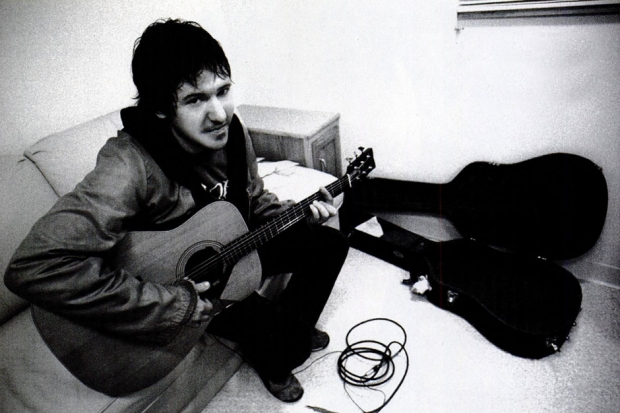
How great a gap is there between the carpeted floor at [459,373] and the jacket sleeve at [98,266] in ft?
2.12

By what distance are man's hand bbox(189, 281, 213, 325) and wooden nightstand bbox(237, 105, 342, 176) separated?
1.11 meters

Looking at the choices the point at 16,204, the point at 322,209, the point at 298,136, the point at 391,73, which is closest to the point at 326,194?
the point at 322,209

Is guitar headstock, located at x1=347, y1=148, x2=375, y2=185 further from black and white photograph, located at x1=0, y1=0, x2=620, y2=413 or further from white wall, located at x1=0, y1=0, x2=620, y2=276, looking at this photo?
white wall, located at x1=0, y1=0, x2=620, y2=276

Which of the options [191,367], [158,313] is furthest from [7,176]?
[191,367]

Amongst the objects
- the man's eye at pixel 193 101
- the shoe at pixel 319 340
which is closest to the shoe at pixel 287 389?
the shoe at pixel 319 340

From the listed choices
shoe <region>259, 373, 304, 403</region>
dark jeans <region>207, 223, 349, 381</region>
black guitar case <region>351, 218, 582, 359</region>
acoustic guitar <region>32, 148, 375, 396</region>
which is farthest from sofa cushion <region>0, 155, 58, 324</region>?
black guitar case <region>351, 218, 582, 359</region>

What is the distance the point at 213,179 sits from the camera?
1.61 metres

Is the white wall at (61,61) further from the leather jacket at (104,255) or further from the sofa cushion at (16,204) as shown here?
the leather jacket at (104,255)

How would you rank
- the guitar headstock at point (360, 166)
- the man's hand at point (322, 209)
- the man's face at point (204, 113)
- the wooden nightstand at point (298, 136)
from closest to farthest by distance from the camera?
the man's face at point (204, 113)
the man's hand at point (322, 209)
the guitar headstock at point (360, 166)
the wooden nightstand at point (298, 136)

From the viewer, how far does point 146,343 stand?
133 centimetres

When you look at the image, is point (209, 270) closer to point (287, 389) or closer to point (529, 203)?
point (287, 389)

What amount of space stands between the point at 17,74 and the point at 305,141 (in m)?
1.31

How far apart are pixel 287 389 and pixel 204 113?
1.08 m

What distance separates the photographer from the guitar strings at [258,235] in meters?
1.46
